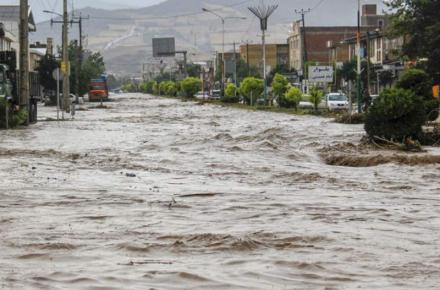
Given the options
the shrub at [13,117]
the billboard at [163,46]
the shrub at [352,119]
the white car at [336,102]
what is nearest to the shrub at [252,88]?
the white car at [336,102]

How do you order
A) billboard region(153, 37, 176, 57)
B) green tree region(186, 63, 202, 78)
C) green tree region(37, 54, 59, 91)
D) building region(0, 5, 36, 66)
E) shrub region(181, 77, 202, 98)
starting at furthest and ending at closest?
green tree region(186, 63, 202, 78) < billboard region(153, 37, 176, 57) < building region(0, 5, 36, 66) < shrub region(181, 77, 202, 98) < green tree region(37, 54, 59, 91)

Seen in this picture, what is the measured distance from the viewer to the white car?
Result: 188 ft

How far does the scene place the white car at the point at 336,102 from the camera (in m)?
57.3

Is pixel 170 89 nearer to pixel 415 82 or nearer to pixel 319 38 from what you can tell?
pixel 319 38

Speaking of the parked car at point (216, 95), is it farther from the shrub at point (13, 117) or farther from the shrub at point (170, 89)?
the shrub at point (13, 117)

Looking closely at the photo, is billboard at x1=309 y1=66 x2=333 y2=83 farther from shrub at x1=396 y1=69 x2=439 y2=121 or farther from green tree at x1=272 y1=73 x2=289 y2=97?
shrub at x1=396 y1=69 x2=439 y2=121

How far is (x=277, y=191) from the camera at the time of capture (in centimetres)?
1428

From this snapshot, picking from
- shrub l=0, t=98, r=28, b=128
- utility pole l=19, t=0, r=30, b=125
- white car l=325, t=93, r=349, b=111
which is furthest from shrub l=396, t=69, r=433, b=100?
white car l=325, t=93, r=349, b=111

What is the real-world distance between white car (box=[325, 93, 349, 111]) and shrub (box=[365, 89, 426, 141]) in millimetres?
31267

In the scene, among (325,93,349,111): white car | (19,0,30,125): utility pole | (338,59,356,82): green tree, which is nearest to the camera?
(19,0,30,125): utility pole

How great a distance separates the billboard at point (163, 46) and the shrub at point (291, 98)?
68848 mm

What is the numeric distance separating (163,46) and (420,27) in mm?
82554

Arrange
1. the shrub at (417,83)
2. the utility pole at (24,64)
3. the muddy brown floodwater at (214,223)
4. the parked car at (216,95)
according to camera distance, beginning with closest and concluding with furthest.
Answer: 1. the muddy brown floodwater at (214,223)
2. the shrub at (417,83)
3. the utility pole at (24,64)
4. the parked car at (216,95)

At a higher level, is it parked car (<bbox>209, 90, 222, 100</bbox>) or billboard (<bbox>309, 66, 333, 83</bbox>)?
billboard (<bbox>309, 66, 333, 83</bbox>)
